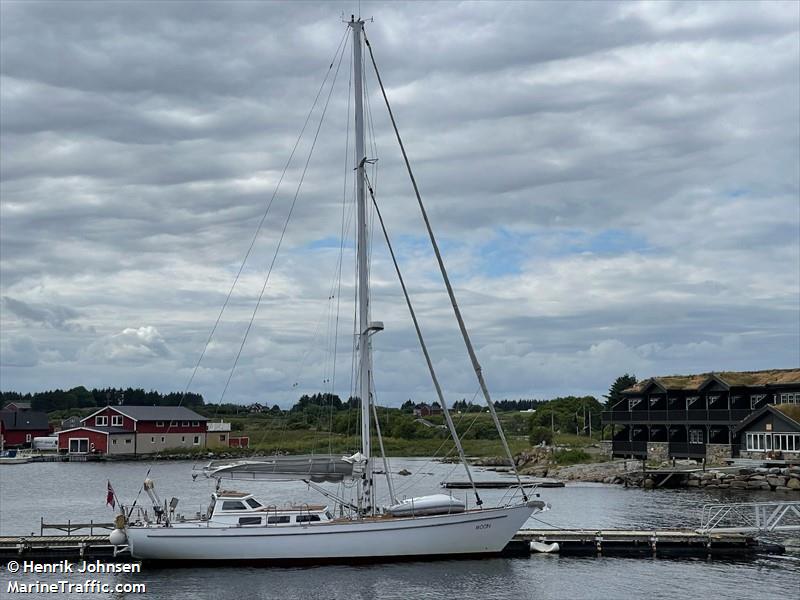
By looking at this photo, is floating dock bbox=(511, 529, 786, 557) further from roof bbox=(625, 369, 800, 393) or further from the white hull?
roof bbox=(625, 369, 800, 393)

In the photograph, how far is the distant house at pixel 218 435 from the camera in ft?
→ 468

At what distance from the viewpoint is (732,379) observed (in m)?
91.2

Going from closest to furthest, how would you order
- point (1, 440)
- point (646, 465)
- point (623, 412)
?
1. point (646, 465)
2. point (623, 412)
3. point (1, 440)

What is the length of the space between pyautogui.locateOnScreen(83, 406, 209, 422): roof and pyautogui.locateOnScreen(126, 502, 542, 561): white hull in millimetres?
99151

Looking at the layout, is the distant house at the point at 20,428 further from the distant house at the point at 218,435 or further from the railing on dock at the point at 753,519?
the railing on dock at the point at 753,519

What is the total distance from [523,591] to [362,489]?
338 inches

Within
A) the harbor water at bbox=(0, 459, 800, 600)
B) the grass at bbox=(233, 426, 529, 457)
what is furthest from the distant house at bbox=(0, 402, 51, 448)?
the harbor water at bbox=(0, 459, 800, 600)

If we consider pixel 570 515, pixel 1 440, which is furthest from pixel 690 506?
pixel 1 440

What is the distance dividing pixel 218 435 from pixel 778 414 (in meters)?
90.5

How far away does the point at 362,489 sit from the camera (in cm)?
4025

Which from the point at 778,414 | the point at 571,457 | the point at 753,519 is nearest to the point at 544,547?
the point at 753,519

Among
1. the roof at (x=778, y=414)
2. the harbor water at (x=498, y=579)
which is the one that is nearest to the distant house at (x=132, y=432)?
the roof at (x=778, y=414)

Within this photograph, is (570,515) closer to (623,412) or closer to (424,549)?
(424,549)

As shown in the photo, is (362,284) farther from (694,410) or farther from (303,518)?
(694,410)
